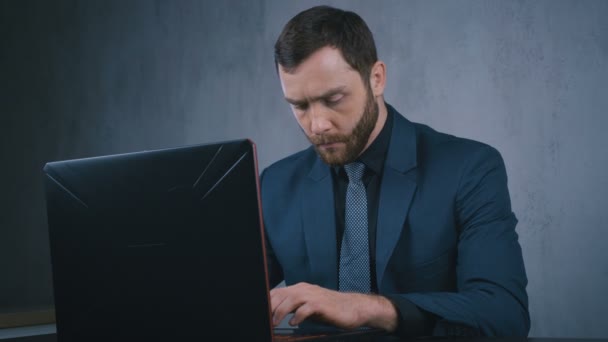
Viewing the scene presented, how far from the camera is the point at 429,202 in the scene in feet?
5.57

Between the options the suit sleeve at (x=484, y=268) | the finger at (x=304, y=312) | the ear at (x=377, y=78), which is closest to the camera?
the finger at (x=304, y=312)

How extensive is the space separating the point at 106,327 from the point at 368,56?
103 cm

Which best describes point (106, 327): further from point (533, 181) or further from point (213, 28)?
point (213, 28)

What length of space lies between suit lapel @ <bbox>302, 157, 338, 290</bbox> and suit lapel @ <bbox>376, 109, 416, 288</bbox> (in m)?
0.13

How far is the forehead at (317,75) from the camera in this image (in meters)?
1.71

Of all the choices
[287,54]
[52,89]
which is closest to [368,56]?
[287,54]

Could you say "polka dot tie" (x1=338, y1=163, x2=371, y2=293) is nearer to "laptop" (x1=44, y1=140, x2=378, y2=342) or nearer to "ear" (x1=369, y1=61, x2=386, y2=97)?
"ear" (x1=369, y1=61, x2=386, y2=97)

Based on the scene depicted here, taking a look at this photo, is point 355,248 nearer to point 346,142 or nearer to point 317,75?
point 346,142

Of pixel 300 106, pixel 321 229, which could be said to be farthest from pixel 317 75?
pixel 321 229

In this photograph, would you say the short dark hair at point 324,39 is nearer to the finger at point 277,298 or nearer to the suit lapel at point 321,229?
the suit lapel at point 321,229

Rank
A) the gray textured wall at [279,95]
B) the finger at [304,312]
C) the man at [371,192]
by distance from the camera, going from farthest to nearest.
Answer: the gray textured wall at [279,95], the man at [371,192], the finger at [304,312]

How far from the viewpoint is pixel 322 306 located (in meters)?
1.13

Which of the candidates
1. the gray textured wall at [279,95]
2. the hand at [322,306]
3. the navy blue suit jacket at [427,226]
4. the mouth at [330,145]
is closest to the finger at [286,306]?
the hand at [322,306]

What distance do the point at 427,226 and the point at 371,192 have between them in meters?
0.17
